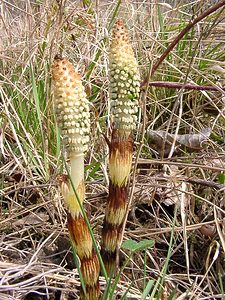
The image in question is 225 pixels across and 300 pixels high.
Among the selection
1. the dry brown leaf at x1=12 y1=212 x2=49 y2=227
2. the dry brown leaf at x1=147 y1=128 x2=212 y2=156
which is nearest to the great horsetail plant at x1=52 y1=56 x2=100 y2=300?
the dry brown leaf at x1=12 y1=212 x2=49 y2=227

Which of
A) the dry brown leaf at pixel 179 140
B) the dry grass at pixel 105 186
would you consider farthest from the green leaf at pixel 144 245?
the dry brown leaf at pixel 179 140

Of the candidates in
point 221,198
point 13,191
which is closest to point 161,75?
point 221,198

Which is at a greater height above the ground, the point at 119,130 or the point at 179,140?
the point at 119,130


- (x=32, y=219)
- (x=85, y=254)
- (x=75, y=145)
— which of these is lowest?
(x=32, y=219)

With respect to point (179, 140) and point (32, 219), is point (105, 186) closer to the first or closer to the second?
point (32, 219)

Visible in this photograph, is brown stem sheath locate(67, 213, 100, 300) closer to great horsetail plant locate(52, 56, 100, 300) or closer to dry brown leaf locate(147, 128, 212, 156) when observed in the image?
great horsetail plant locate(52, 56, 100, 300)

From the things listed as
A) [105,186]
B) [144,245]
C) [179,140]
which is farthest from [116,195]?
[179,140]
